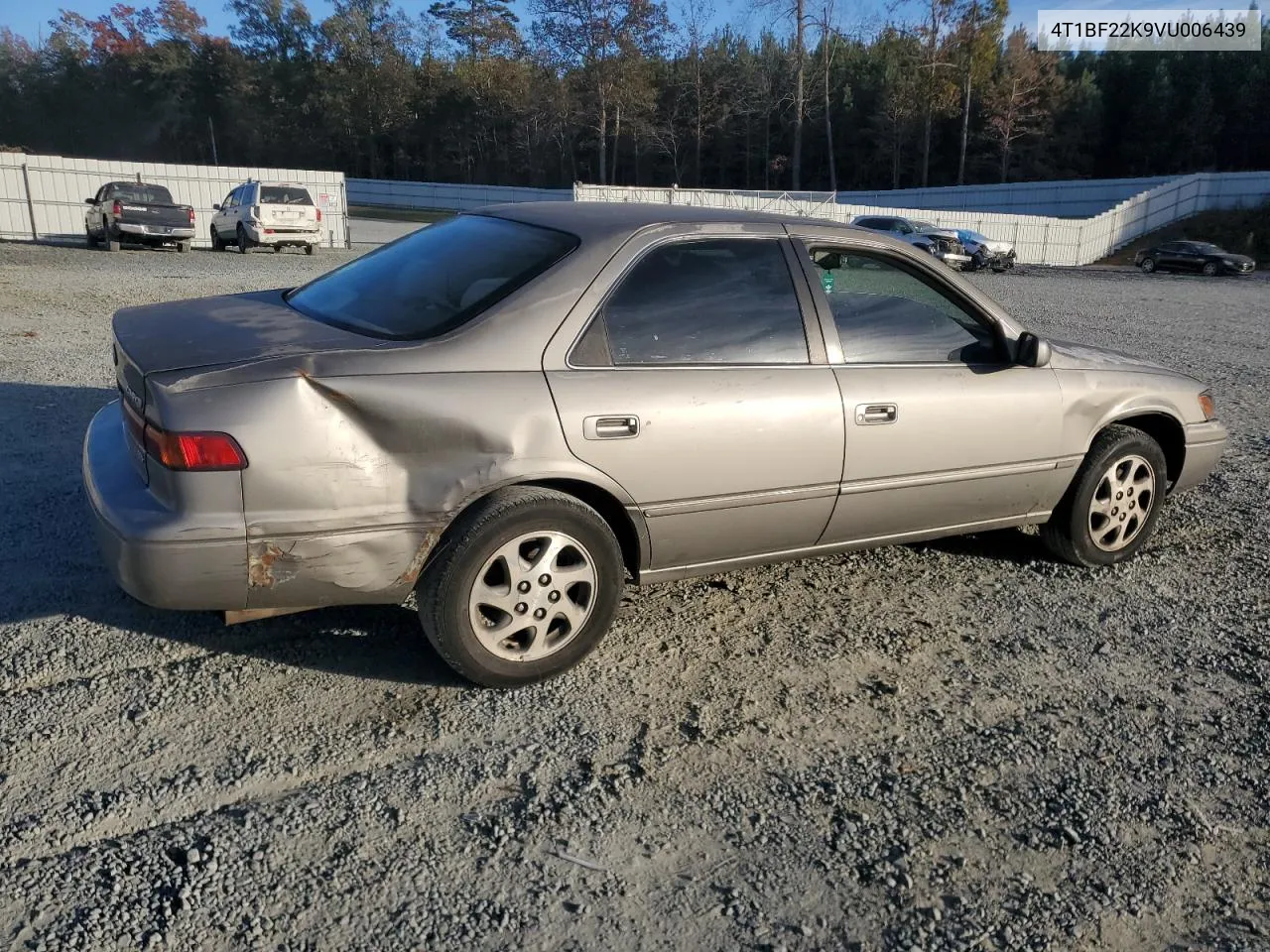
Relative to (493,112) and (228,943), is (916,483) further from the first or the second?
(493,112)

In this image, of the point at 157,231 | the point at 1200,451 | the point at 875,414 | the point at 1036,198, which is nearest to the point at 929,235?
the point at 157,231

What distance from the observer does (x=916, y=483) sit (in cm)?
396

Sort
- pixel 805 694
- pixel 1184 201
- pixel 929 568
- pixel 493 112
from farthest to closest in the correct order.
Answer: pixel 493 112, pixel 1184 201, pixel 929 568, pixel 805 694

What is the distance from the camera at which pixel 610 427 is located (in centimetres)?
325

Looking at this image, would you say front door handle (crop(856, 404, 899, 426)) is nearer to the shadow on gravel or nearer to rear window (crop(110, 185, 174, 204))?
the shadow on gravel

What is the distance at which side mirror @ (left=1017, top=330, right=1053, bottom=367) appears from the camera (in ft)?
13.4

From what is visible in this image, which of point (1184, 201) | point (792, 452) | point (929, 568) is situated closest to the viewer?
point (792, 452)

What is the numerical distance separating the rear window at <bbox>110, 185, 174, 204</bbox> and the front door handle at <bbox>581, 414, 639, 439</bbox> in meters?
22.6

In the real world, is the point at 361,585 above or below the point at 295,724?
above

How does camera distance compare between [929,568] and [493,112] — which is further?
[493,112]

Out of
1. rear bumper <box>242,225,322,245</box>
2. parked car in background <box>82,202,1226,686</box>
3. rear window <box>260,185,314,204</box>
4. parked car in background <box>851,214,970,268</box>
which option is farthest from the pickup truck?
parked car in background <box>82,202,1226,686</box>

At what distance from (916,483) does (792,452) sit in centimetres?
67

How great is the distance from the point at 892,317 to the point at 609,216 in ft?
4.12

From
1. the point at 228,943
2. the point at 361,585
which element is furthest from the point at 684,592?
the point at 228,943
